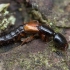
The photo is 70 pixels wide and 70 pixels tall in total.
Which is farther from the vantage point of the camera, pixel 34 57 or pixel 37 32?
pixel 37 32

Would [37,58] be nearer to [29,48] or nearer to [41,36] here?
[29,48]

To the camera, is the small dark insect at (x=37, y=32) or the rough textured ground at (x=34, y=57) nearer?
the rough textured ground at (x=34, y=57)

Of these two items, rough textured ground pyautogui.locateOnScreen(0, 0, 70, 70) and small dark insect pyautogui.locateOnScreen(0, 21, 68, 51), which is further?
small dark insect pyautogui.locateOnScreen(0, 21, 68, 51)

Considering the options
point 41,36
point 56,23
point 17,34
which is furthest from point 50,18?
point 17,34

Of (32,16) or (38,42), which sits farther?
(32,16)

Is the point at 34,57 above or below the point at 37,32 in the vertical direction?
below

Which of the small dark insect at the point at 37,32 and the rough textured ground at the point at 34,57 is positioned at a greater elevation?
the small dark insect at the point at 37,32

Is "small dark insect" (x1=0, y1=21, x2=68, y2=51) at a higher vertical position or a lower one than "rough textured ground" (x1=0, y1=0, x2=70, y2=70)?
higher

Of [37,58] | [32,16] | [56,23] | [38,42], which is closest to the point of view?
[37,58]
